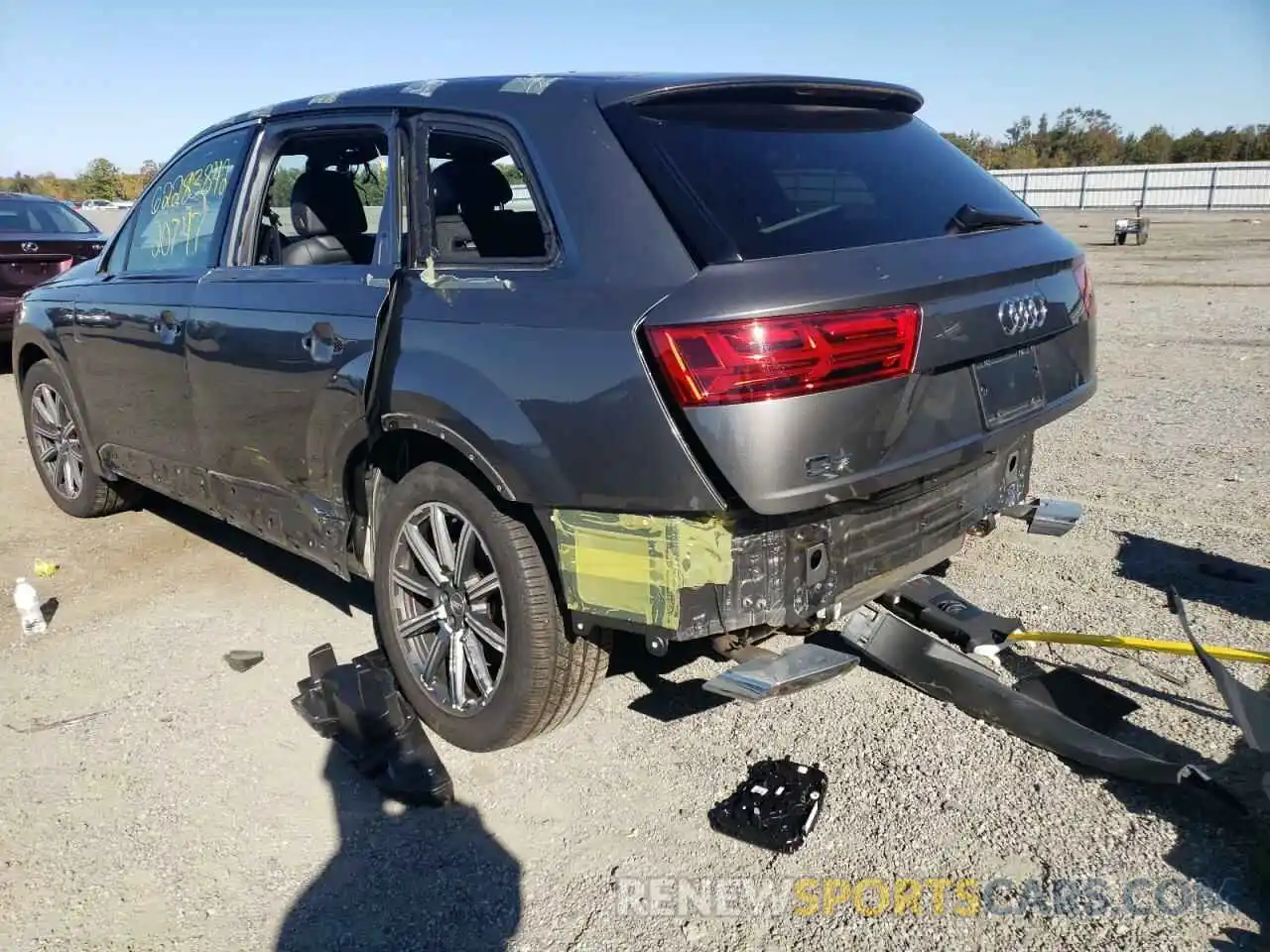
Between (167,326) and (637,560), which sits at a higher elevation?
(167,326)

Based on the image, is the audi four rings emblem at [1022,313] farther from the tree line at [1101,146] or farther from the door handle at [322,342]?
the tree line at [1101,146]

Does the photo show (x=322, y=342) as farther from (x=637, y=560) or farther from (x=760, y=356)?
(x=760, y=356)

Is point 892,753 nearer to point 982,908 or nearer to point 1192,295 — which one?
point 982,908

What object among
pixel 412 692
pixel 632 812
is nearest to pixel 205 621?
pixel 412 692

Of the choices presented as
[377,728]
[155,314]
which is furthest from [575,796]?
[155,314]

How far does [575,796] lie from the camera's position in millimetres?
2990

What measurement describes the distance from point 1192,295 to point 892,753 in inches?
503

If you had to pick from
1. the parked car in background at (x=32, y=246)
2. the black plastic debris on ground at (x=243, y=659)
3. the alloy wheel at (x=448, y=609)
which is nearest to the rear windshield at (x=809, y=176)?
the alloy wheel at (x=448, y=609)

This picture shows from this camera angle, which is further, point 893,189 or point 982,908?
point 893,189

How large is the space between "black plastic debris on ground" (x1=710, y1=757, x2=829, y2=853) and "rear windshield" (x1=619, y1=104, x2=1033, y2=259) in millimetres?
1460

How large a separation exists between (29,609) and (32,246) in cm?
722

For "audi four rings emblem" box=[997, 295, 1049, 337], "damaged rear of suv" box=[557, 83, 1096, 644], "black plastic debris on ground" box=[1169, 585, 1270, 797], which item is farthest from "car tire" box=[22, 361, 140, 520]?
"black plastic debris on ground" box=[1169, 585, 1270, 797]

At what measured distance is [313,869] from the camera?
107 inches

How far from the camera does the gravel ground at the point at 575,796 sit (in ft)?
8.16
